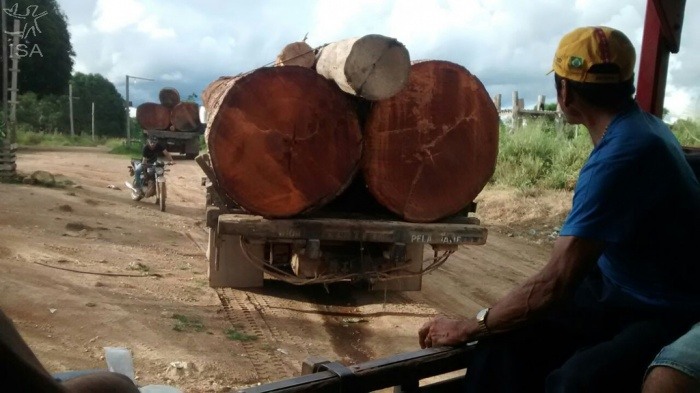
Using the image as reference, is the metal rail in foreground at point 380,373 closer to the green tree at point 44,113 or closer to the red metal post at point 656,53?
the red metal post at point 656,53

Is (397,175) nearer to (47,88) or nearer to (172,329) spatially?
(172,329)

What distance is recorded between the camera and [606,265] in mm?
2398

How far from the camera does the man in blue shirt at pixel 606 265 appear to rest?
2.17 m

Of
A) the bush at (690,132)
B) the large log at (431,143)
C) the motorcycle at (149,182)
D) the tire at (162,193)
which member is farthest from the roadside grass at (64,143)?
the large log at (431,143)

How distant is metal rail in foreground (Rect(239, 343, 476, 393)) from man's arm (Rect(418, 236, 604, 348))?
0.08m

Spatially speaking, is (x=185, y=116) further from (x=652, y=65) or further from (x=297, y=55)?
(x=652, y=65)

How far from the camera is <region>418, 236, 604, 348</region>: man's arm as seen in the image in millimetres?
2178

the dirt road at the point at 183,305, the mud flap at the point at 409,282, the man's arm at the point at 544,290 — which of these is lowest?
the dirt road at the point at 183,305

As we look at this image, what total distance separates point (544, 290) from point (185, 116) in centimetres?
2232

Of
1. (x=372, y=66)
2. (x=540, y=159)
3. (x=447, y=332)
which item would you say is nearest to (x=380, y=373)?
(x=447, y=332)

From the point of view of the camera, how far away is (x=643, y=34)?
351cm

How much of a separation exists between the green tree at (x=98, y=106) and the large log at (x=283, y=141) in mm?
55983

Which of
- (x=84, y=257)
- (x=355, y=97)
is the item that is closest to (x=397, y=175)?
(x=355, y=97)

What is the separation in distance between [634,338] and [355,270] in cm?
363
